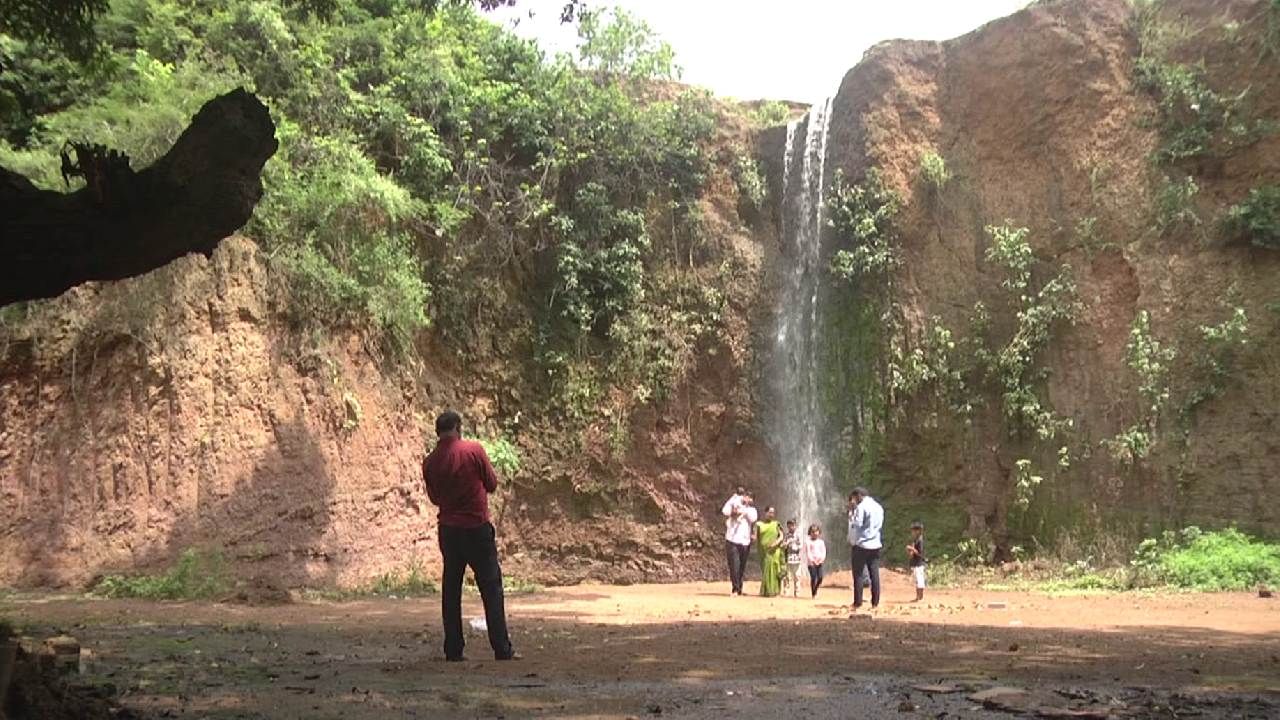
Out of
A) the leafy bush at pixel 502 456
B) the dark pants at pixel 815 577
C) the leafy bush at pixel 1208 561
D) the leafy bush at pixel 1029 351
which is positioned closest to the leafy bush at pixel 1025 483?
the leafy bush at pixel 1029 351

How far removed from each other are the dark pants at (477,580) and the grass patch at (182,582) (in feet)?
21.8

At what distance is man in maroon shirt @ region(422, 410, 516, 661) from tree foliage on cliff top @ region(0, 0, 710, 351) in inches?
288

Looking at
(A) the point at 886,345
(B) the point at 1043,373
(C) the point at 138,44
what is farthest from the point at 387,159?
(B) the point at 1043,373

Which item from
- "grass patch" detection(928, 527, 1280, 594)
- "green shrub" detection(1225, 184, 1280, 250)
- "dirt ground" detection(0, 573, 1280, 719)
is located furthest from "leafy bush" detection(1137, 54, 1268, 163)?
"dirt ground" detection(0, 573, 1280, 719)

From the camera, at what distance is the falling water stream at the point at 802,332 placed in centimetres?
2033

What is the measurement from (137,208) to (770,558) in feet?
38.8

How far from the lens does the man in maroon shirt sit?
686cm

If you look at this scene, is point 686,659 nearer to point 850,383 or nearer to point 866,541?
point 866,541

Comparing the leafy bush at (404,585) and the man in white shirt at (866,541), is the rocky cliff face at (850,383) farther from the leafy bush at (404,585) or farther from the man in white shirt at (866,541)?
the man in white shirt at (866,541)

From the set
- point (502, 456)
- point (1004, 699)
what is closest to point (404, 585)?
point (502, 456)

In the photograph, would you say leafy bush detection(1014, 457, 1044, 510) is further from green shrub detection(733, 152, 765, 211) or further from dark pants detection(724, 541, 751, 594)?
green shrub detection(733, 152, 765, 211)

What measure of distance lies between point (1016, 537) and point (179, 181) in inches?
669

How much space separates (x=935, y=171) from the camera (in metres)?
20.9

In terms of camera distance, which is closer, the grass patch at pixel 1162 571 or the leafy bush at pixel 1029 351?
the grass patch at pixel 1162 571
